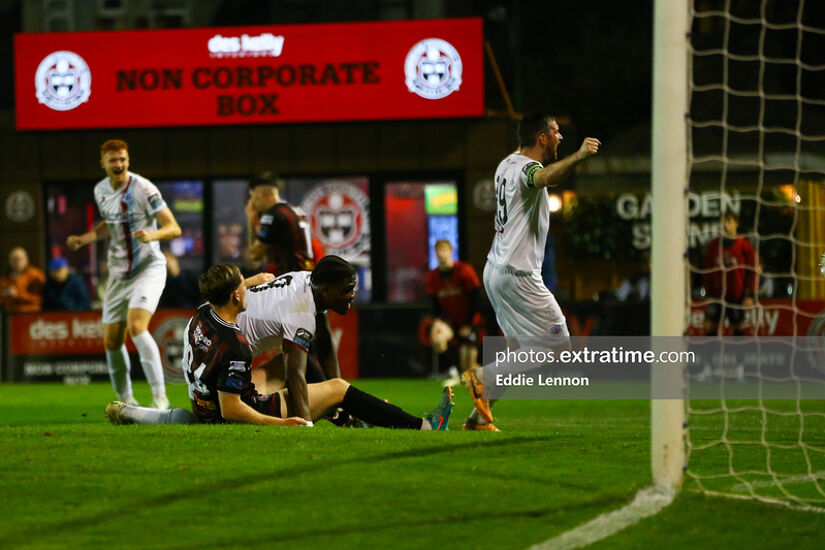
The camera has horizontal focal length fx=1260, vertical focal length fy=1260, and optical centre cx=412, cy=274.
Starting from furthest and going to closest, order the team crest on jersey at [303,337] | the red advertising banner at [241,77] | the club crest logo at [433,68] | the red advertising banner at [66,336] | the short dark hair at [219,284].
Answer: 1. the red advertising banner at [241,77]
2. the club crest logo at [433,68]
3. the red advertising banner at [66,336]
4. the team crest on jersey at [303,337]
5. the short dark hair at [219,284]

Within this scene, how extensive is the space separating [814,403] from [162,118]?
11709 mm

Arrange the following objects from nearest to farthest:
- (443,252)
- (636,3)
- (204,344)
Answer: (204,344)
(443,252)
(636,3)

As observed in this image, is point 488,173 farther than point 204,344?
Yes

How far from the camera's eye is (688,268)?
5559mm

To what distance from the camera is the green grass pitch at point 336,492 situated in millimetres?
4816

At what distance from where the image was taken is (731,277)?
15.4m

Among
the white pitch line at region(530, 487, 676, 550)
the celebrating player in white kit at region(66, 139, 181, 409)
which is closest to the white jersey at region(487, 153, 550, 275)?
the white pitch line at region(530, 487, 676, 550)

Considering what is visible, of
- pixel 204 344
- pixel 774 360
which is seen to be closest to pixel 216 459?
pixel 204 344

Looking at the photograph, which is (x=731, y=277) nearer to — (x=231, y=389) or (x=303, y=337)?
(x=303, y=337)

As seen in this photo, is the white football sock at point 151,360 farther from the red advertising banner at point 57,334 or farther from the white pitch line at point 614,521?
the red advertising banner at point 57,334

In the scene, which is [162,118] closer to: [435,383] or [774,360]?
[435,383]

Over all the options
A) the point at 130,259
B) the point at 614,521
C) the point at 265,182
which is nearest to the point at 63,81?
the point at 130,259

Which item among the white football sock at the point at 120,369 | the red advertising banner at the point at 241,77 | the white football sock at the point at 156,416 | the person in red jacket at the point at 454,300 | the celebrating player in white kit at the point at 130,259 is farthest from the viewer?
the red advertising banner at the point at 241,77

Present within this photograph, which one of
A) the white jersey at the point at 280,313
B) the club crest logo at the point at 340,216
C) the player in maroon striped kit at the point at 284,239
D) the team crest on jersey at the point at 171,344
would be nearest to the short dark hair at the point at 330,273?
the white jersey at the point at 280,313
